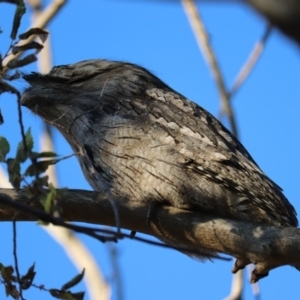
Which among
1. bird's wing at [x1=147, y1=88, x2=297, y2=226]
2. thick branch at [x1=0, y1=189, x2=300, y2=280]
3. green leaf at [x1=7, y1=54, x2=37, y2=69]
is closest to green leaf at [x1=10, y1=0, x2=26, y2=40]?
green leaf at [x1=7, y1=54, x2=37, y2=69]

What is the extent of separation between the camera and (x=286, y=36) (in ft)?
2.61

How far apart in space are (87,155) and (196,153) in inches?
28.6

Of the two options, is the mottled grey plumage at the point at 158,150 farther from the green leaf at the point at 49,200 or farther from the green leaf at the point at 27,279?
the green leaf at the point at 49,200

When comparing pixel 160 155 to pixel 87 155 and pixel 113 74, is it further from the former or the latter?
pixel 113 74

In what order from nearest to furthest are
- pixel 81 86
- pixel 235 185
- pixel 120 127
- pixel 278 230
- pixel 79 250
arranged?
pixel 278 230 → pixel 235 185 → pixel 120 127 → pixel 81 86 → pixel 79 250

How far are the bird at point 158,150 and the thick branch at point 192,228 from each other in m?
0.19

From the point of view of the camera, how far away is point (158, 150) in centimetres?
397

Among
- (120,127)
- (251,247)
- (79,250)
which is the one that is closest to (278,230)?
(251,247)

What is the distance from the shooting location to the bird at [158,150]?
3.86 meters

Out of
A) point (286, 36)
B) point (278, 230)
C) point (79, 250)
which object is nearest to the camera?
point (286, 36)

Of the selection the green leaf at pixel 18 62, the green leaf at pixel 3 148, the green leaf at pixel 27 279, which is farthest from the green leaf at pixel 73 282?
the green leaf at pixel 18 62

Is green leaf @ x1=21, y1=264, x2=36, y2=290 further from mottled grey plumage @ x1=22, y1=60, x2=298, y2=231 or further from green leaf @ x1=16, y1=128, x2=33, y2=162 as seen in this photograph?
mottled grey plumage @ x1=22, y1=60, x2=298, y2=231

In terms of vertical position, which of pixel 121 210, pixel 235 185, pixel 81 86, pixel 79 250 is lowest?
pixel 121 210

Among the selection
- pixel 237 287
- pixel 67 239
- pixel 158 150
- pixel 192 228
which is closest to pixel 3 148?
pixel 192 228
